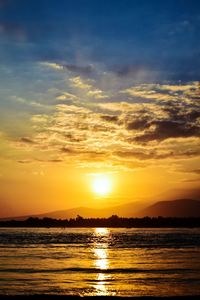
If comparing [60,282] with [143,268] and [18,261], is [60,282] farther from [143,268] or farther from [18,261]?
[18,261]

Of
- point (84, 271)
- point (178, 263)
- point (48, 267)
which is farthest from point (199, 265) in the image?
point (48, 267)

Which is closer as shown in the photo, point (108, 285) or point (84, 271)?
point (108, 285)

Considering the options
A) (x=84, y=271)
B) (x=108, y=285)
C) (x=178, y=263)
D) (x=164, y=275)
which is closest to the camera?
(x=108, y=285)

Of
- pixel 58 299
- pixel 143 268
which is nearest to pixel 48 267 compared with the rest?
pixel 143 268

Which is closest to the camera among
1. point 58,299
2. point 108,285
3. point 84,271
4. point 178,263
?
point 58,299

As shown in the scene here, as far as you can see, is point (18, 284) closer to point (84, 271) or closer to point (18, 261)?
point (84, 271)

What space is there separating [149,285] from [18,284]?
10697 millimetres

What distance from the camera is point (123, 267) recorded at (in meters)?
53.1

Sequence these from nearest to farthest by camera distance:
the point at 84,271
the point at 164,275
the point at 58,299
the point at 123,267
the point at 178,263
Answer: the point at 58,299, the point at 164,275, the point at 84,271, the point at 123,267, the point at 178,263

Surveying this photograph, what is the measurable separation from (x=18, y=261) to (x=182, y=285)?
89.9 ft

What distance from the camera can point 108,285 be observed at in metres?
37.9

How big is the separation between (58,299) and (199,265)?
1113 inches

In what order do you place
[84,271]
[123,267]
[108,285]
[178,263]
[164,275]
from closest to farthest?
1. [108,285]
2. [164,275]
3. [84,271]
4. [123,267]
5. [178,263]

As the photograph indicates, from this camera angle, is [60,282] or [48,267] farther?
[48,267]
